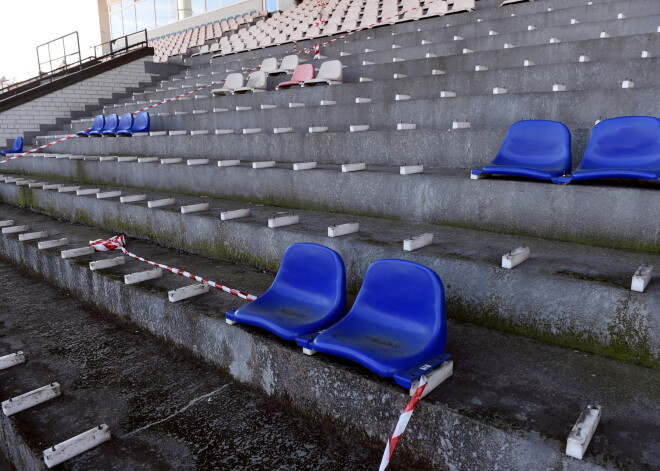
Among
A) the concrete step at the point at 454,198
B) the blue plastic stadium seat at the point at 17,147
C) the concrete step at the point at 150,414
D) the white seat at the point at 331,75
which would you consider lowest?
the concrete step at the point at 150,414

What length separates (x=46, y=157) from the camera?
6.90 metres

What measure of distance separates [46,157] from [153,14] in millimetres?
13928

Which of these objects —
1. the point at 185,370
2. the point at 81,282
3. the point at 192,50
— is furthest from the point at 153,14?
the point at 185,370

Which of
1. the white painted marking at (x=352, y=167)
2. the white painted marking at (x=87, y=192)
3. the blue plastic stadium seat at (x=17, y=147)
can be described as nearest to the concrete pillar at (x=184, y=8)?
the blue plastic stadium seat at (x=17, y=147)

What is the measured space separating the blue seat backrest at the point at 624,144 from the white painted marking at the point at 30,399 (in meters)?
2.71

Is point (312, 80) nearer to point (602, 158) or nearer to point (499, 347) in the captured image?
point (602, 158)

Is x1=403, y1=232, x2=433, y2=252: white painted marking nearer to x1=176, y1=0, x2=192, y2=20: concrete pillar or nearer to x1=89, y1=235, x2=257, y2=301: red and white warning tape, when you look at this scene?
→ x1=89, y1=235, x2=257, y2=301: red and white warning tape

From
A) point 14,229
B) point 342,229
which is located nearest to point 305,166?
point 342,229

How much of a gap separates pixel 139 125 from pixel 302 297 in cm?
508

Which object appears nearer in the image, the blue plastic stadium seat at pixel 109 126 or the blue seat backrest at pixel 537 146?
the blue seat backrest at pixel 537 146

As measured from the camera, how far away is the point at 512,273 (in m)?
1.93

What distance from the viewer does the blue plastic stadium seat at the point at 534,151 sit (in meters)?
2.54

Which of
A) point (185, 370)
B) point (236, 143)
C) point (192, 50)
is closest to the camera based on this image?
point (185, 370)

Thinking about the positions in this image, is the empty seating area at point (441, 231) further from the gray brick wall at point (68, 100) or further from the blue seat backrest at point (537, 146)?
the gray brick wall at point (68, 100)
